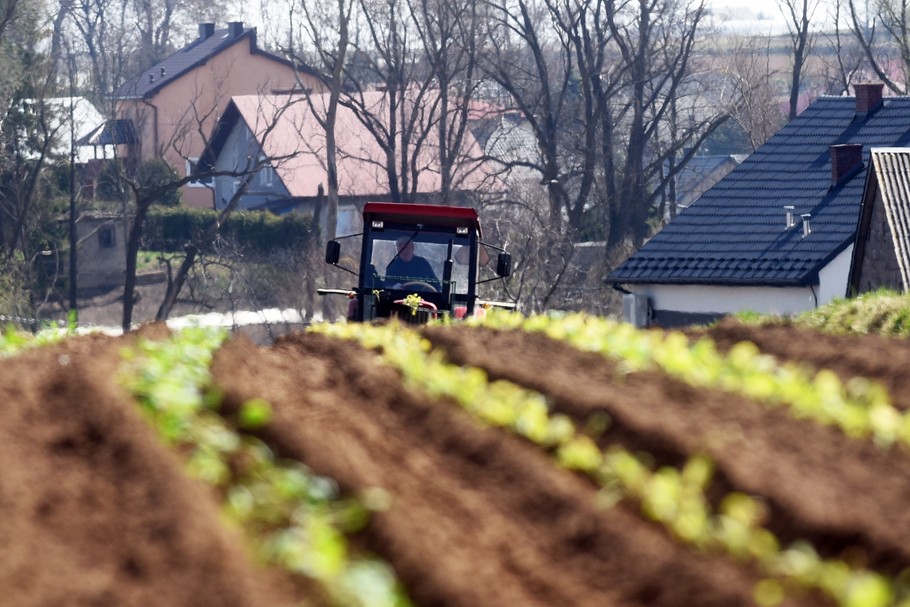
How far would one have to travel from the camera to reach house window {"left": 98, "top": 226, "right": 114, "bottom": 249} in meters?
48.9

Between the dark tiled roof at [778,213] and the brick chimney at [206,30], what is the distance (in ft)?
131

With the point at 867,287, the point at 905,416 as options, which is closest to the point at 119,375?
the point at 905,416

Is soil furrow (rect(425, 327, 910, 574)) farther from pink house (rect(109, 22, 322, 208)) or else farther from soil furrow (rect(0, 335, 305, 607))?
pink house (rect(109, 22, 322, 208))

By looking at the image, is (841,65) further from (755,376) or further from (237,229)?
(755,376)

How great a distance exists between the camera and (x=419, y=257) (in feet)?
51.3

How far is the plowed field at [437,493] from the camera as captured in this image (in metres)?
4.22

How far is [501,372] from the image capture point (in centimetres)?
741

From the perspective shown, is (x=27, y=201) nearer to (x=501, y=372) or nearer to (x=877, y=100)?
(x=877, y=100)

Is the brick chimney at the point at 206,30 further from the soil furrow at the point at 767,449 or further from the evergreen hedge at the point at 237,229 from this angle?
the soil furrow at the point at 767,449

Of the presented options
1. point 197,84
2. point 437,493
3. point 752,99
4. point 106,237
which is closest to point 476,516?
point 437,493

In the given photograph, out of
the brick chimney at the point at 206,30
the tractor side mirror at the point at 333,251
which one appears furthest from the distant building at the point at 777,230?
the brick chimney at the point at 206,30

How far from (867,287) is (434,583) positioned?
19719mm

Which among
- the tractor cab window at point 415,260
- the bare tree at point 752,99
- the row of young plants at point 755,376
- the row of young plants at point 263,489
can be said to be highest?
the bare tree at point 752,99

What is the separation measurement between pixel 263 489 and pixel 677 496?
1.51 m
